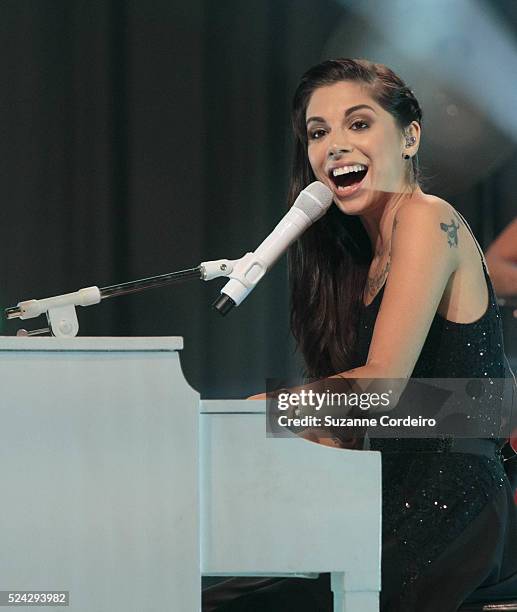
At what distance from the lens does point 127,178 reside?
265 cm

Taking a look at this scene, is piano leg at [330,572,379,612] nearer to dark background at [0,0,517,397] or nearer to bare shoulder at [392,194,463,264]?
bare shoulder at [392,194,463,264]

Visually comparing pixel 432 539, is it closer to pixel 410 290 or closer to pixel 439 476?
pixel 439 476

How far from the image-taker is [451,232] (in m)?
1.62

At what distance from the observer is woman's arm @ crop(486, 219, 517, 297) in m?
2.86

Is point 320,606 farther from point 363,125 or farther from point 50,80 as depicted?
point 50,80

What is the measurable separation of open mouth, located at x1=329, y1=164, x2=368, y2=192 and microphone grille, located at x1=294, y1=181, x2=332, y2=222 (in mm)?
290

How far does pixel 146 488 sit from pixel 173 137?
168 centimetres

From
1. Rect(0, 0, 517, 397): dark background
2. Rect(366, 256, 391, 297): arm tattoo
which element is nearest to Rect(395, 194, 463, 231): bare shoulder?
Rect(366, 256, 391, 297): arm tattoo

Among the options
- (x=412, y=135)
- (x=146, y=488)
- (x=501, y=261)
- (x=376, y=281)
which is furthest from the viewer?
(x=501, y=261)

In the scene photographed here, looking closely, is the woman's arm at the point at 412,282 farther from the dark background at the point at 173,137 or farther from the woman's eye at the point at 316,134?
the dark background at the point at 173,137

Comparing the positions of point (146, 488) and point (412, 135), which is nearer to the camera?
point (146, 488)

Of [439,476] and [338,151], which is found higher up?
[338,151]

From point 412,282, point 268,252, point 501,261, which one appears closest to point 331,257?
point 412,282

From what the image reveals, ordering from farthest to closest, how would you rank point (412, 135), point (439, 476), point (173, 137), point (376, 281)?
point (173, 137), point (412, 135), point (376, 281), point (439, 476)
